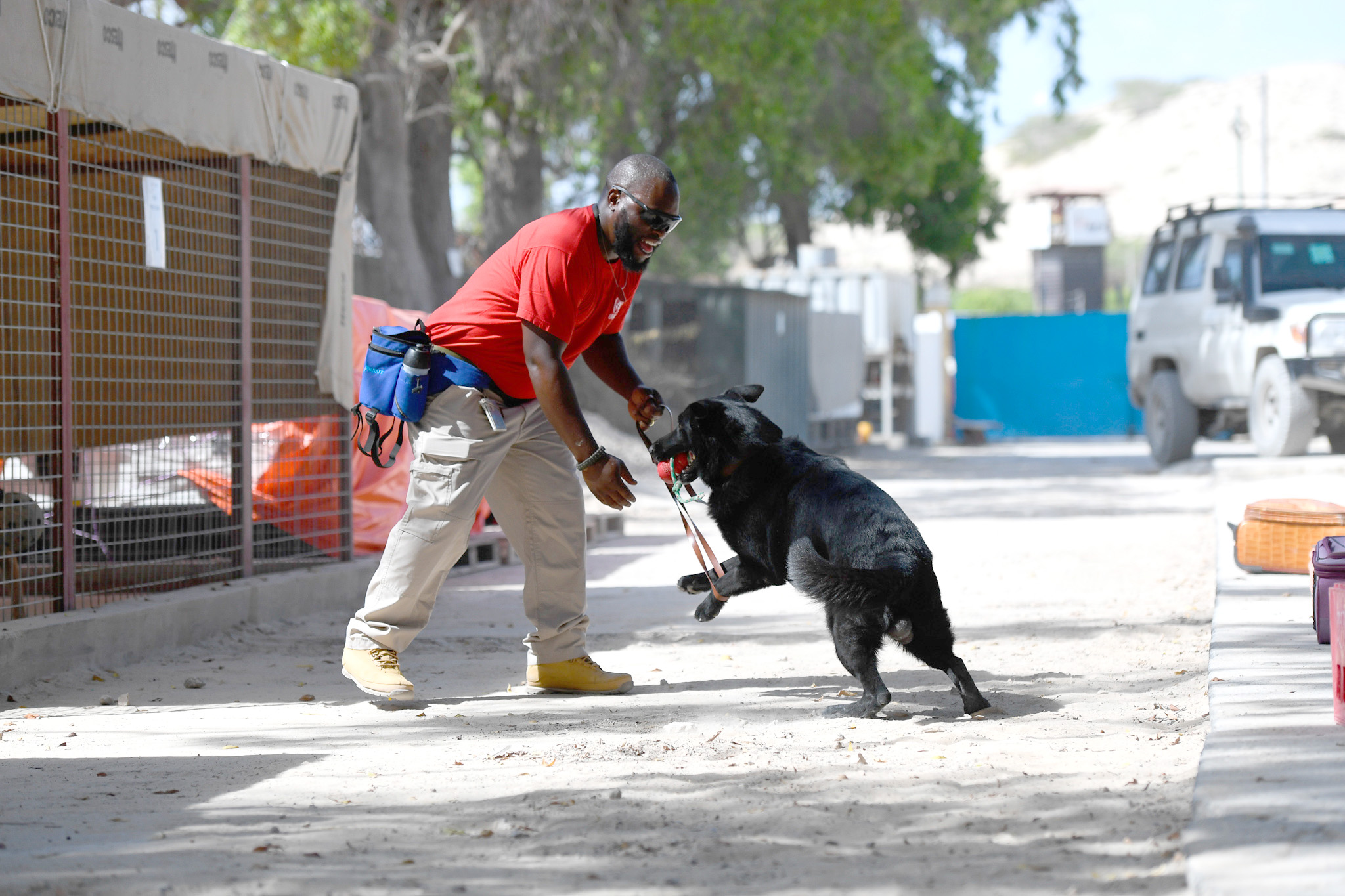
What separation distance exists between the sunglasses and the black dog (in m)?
0.57

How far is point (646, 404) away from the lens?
4305 mm

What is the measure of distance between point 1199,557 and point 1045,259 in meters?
53.5

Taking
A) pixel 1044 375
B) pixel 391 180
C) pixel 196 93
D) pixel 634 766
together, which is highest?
pixel 391 180

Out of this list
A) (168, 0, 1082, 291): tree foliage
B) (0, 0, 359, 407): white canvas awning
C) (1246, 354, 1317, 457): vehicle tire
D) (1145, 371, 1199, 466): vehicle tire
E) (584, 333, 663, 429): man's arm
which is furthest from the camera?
(1145, 371, 1199, 466): vehicle tire

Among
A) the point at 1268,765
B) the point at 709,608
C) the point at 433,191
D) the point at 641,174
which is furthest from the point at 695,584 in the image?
the point at 433,191

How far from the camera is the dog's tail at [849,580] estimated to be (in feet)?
12.4

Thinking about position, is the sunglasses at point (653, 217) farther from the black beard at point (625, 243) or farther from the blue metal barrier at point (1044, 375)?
the blue metal barrier at point (1044, 375)

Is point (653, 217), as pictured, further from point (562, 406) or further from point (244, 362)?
point (244, 362)

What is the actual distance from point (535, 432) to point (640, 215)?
87 centimetres

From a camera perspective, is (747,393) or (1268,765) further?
(747,393)

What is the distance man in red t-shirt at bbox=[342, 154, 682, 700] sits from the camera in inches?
157

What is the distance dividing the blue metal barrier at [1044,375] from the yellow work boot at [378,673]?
1896cm

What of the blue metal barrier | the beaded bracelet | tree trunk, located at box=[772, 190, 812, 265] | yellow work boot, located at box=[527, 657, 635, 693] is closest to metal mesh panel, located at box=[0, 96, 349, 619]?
yellow work boot, located at box=[527, 657, 635, 693]

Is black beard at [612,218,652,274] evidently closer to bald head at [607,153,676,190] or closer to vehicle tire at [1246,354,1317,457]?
bald head at [607,153,676,190]
